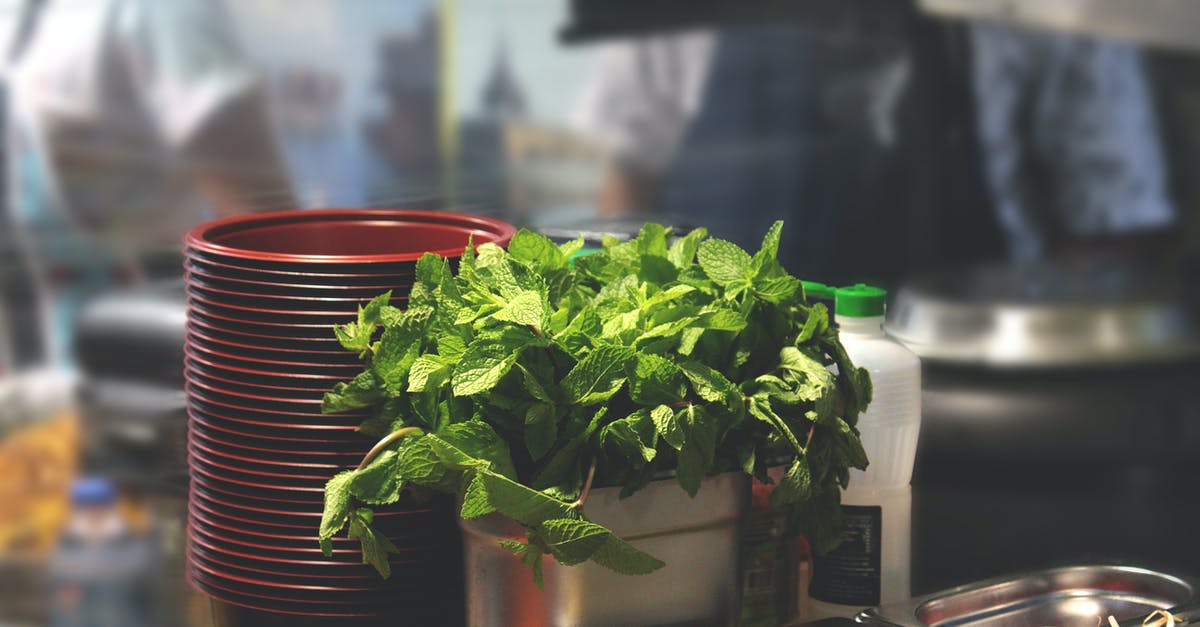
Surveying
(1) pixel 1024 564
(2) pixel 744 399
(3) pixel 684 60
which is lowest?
(1) pixel 1024 564

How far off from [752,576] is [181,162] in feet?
10.4

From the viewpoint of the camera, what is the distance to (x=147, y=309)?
1382 millimetres

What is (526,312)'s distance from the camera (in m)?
0.62

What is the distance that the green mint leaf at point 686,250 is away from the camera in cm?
72

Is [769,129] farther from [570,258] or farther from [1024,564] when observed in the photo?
[570,258]

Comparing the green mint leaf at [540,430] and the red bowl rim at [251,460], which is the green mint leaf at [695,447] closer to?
the green mint leaf at [540,430]

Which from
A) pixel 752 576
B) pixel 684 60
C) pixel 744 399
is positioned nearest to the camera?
pixel 744 399

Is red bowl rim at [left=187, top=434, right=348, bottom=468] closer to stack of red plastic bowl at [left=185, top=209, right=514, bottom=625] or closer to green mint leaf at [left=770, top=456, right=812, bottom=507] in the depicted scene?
stack of red plastic bowl at [left=185, top=209, right=514, bottom=625]

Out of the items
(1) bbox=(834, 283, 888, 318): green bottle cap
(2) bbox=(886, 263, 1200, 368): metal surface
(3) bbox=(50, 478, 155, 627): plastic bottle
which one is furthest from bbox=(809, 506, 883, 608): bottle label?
(2) bbox=(886, 263, 1200, 368): metal surface

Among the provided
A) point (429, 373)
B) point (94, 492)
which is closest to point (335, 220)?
point (429, 373)

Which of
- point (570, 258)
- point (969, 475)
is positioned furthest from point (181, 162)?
point (570, 258)

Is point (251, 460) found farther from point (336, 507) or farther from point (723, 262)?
point (723, 262)

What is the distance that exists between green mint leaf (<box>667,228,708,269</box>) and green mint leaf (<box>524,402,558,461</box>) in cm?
14

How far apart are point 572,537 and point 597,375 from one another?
78mm
